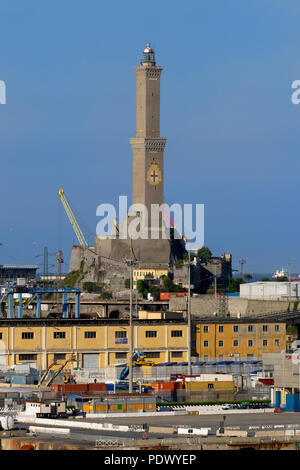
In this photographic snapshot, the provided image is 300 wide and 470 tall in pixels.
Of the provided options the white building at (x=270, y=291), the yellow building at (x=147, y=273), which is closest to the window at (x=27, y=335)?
the white building at (x=270, y=291)

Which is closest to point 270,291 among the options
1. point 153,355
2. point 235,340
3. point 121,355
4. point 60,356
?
point 235,340

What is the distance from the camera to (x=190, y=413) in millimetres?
74938

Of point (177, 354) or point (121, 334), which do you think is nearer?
point (121, 334)

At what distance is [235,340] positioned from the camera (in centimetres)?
11138

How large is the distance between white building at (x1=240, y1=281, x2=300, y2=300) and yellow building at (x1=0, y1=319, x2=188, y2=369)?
3970 centimetres

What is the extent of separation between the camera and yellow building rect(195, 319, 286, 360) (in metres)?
110

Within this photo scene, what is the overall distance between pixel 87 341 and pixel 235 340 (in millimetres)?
13292

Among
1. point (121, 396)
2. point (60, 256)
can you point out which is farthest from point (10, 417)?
point (60, 256)

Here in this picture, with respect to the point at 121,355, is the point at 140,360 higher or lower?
lower

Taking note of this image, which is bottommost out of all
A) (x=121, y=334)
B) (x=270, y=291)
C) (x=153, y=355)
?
(x=153, y=355)

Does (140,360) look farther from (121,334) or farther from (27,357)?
(27,357)

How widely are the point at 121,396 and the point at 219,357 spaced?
3374 centimetres
